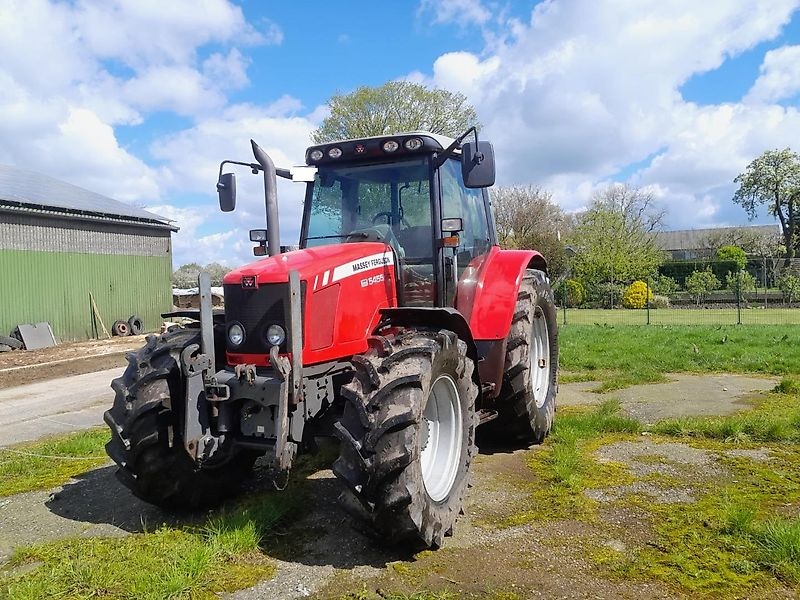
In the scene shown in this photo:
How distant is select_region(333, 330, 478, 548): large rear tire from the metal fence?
1878 centimetres

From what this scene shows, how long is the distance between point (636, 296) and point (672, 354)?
68.4 feet

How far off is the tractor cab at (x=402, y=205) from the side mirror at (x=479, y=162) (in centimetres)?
7

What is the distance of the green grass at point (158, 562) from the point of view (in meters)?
3.22

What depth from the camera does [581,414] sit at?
685 cm

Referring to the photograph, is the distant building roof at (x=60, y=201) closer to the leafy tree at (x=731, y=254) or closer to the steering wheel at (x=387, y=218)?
the steering wheel at (x=387, y=218)

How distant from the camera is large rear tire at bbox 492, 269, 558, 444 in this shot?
5371 millimetres

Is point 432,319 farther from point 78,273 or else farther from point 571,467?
point 78,273

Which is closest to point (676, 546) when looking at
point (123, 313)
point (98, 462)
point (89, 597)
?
point (89, 597)

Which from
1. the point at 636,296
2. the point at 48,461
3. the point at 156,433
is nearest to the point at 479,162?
the point at 156,433

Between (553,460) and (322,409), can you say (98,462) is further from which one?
(553,460)

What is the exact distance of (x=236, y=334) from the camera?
4.01 meters

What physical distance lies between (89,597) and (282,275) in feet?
6.31

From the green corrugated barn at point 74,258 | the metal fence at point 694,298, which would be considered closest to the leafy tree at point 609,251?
the metal fence at point 694,298

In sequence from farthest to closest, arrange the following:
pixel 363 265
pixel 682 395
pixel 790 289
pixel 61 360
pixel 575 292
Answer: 1. pixel 575 292
2. pixel 790 289
3. pixel 61 360
4. pixel 682 395
5. pixel 363 265
